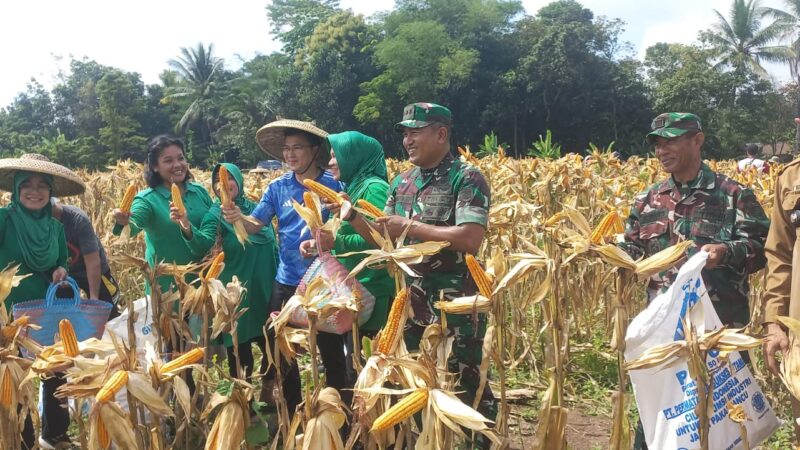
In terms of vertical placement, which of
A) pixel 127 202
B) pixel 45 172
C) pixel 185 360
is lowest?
pixel 185 360

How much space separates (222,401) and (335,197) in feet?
2.95

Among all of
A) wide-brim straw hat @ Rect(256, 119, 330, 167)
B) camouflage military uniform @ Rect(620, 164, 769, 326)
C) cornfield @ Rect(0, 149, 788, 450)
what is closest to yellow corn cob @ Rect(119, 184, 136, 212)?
wide-brim straw hat @ Rect(256, 119, 330, 167)

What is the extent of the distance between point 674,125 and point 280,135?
2.16 meters

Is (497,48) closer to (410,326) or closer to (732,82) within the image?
(732,82)

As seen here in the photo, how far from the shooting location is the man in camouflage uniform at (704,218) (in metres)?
2.51

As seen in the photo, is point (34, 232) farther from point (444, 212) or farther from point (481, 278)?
point (481, 278)

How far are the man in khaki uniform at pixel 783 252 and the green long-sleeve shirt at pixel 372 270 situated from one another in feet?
4.80

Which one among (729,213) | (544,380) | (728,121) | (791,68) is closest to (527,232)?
(544,380)

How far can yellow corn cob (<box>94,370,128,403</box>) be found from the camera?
155 cm

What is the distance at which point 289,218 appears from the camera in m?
3.22

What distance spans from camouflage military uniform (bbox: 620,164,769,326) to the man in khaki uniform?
15 cm

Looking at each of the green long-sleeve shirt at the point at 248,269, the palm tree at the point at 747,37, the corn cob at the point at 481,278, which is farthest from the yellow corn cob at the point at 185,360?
the palm tree at the point at 747,37

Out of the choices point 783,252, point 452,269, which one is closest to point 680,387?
point 783,252

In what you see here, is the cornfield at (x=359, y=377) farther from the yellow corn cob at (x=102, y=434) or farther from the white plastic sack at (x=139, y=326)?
the white plastic sack at (x=139, y=326)
